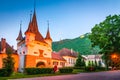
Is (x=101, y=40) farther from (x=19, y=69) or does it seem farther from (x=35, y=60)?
(x=19, y=69)

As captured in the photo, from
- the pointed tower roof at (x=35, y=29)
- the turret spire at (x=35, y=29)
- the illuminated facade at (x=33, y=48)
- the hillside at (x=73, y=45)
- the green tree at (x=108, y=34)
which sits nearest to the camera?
the illuminated facade at (x=33, y=48)

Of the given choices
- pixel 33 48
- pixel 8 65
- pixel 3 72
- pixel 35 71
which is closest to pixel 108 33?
pixel 33 48

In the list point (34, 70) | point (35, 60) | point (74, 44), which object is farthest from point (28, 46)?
point (74, 44)

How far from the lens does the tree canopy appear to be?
5653 centimetres

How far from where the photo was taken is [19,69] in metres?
50.0

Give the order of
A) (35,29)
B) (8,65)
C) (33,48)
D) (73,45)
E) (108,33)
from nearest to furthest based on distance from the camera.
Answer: (8,65) → (33,48) → (35,29) → (108,33) → (73,45)

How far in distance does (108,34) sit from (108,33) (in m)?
0.27

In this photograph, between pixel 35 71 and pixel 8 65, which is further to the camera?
pixel 35 71

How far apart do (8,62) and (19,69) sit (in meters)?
17.1

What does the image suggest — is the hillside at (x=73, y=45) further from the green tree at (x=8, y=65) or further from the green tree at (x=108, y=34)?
the green tree at (x=8, y=65)

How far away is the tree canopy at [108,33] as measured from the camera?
185 feet

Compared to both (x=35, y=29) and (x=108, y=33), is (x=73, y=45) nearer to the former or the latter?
(x=108, y=33)

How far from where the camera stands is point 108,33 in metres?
57.8

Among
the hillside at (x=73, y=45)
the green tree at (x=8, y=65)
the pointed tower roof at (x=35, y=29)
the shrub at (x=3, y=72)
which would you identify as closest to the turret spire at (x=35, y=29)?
the pointed tower roof at (x=35, y=29)
